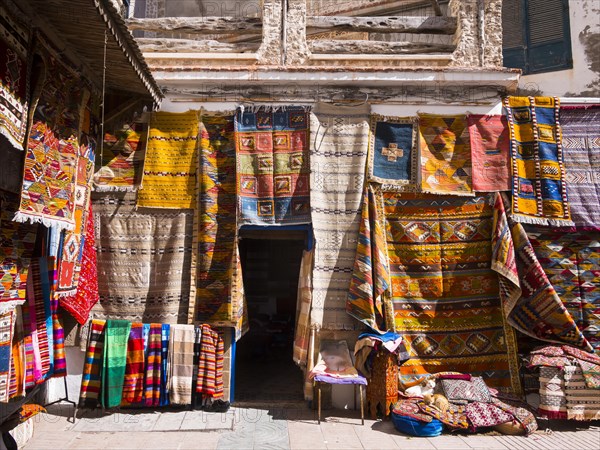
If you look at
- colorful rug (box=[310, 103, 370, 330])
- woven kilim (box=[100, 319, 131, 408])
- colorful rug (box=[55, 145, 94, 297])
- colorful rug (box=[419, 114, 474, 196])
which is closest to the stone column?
colorful rug (box=[310, 103, 370, 330])

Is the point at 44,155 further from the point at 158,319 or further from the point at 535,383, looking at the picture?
the point at 535,383

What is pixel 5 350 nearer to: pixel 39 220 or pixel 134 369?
pixel 39 220

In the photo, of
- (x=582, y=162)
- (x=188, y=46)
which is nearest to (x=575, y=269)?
(x=582, y=162)

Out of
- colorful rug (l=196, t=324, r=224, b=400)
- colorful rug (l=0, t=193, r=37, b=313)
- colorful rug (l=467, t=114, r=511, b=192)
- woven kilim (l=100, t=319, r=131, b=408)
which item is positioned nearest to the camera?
colorful rug (l=0, t=193, r=37, b=313)

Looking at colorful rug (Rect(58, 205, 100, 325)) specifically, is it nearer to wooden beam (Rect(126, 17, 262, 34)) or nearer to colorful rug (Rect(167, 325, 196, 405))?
colorful rug (Rect(167, 325, 196, 405))

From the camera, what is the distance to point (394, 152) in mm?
5766

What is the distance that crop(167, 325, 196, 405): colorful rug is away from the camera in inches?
209

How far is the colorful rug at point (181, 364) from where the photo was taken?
209 inches

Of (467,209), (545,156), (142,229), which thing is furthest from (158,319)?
(545,156)

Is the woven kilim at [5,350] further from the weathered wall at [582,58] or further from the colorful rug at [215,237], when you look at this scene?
the weathered wall at [582,58]

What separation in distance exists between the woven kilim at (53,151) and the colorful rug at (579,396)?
5.51m

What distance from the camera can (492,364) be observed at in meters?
5.52

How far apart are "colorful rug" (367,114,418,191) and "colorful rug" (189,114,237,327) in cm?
180

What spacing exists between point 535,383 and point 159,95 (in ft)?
18.6
